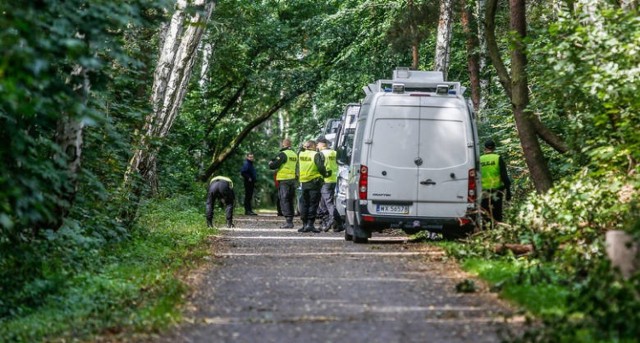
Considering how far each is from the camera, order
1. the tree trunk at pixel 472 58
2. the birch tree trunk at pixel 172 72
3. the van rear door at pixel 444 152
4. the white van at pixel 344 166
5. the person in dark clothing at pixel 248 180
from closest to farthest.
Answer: the van rear door at pixel 444 152, the birch tree trunk at pixel 172 72, the white van at pixel 344 166, the tree trunk at pixel 472 58, the person in dark clothing at pixel 248 180

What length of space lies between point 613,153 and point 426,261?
2.89 meters

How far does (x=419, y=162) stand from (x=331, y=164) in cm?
624

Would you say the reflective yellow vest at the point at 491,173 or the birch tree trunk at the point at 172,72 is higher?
the birch tree trunk at the point at 172,72

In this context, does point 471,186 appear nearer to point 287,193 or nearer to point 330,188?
point 330,188

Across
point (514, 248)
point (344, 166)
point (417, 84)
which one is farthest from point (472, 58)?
point (514, 248)

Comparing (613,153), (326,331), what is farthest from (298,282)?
(613,153)

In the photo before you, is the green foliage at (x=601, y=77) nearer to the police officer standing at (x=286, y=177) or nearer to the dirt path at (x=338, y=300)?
the dirt path at (x=338, y=300)

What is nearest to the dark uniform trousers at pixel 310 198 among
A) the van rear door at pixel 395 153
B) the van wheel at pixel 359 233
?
the van wheel at pixel 359 233

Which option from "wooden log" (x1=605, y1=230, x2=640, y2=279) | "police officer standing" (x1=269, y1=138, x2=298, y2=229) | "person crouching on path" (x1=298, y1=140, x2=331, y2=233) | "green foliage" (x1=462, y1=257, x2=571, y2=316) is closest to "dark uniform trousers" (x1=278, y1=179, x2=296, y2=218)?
"police officer standing" (x1=269, y1=138, x2=298, y2=229)

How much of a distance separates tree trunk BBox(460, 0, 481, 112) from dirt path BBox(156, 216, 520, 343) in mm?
17787

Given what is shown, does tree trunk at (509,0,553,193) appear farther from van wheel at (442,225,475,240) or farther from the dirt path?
the dirt path

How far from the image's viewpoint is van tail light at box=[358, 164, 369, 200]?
18922mm

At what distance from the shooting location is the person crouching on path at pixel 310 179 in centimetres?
2408

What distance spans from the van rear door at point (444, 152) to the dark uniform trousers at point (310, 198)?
5684 millimetres
